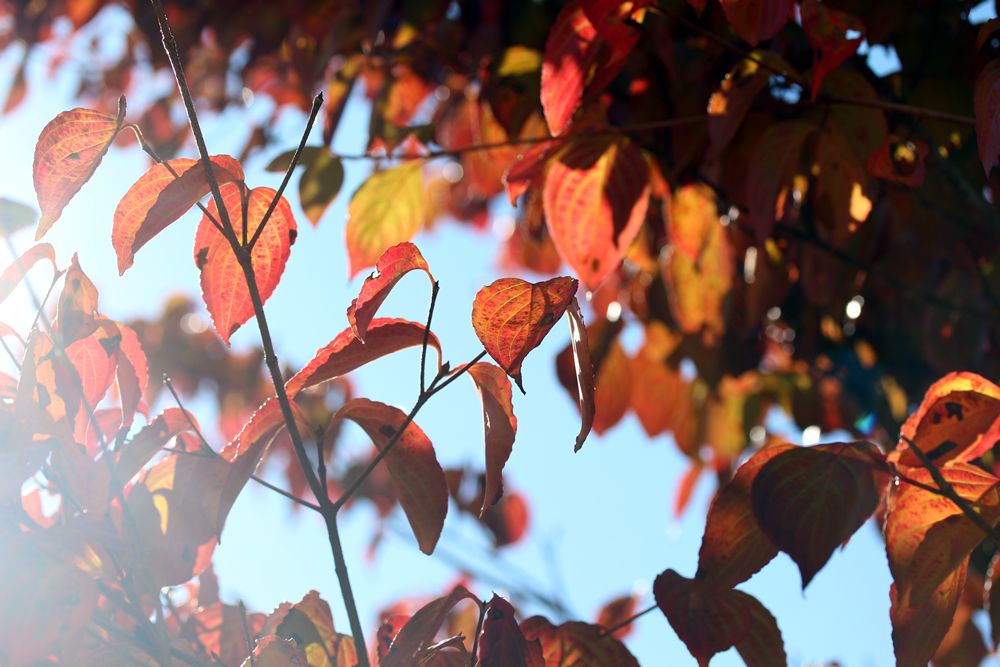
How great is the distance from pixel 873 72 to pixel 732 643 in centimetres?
82

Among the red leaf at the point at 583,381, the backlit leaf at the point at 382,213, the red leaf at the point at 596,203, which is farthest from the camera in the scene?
the backlit leaf at the point at 382,213

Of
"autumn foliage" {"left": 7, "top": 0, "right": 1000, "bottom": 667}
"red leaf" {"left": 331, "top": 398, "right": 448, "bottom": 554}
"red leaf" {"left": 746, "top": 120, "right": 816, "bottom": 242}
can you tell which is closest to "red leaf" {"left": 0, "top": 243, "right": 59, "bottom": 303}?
"autumn foliage" {"left": 7, "top": 0, "right": 1000, "bottom": 667}

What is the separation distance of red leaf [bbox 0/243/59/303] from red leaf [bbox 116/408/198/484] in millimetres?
137

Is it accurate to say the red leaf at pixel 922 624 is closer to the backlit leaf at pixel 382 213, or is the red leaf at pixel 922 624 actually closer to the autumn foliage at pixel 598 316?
the autumn foliage at pixel 598 316

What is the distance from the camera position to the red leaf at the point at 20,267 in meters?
0.47

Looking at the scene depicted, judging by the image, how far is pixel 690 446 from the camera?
5.15ft

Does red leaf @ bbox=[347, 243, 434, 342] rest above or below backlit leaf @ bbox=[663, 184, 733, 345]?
below

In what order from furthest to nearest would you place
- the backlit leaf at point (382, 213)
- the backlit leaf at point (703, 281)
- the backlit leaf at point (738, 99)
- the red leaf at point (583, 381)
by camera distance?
1. the backlit leaf at point (703, 281)
2. the backlit leaf at point (382, 213)
3. the backlit leaf at point (738, 99)
4. the red leaf at point (583, 381)

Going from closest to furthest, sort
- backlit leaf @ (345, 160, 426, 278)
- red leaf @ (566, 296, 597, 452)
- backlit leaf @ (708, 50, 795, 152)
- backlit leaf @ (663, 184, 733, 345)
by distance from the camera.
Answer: red leaf @ (566, 296, 597, 452), backlit leaf @ (708, 50, 795, 152), backlit leaf @ (345, 160, 426, 278), backlit leaf @ (663, 184, 733, 345)

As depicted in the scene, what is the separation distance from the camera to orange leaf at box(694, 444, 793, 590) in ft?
1.82

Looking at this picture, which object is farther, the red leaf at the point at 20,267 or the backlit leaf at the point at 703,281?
the backlit leaf at the point at 703,281

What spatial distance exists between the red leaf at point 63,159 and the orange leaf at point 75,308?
4 cm

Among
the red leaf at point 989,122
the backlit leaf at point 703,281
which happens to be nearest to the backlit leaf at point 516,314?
the red leaf at point 989,122

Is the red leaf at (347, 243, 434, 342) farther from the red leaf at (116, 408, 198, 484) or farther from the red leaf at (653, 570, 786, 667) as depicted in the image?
the red leaf at (653, 570, 786, 667)
